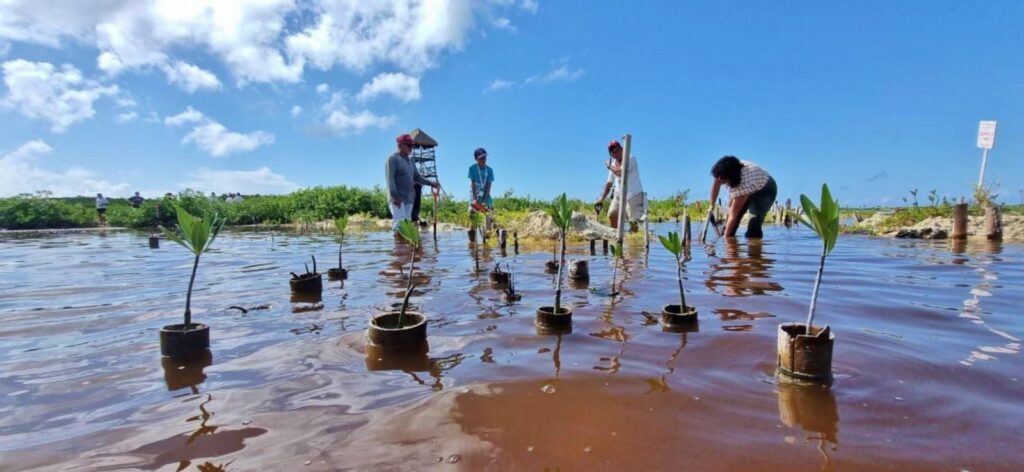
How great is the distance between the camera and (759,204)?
786cm

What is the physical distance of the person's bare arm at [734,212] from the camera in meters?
7.75

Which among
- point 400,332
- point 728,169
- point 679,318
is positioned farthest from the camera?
point 728,169

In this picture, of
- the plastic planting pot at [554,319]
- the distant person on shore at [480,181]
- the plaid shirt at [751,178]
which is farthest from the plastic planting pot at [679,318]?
the distant person on shore at [480,181]

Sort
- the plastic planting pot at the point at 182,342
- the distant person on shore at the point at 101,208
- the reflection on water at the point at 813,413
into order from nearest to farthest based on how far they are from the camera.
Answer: the reflection on water at the point at 813,413
the plastic planting pot at the point at 182,342
the distant person on shore at the point at 101,208

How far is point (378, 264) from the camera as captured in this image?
650 cm

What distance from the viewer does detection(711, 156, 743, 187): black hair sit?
7203 mm

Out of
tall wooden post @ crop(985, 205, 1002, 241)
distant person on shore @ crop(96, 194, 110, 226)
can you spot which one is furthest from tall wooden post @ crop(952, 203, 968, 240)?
distant person on shore @ crop(96, 194, 110, 226)

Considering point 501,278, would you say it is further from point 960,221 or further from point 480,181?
point 960,221

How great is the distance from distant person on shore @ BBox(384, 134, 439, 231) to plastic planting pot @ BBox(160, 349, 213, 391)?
4.99 m

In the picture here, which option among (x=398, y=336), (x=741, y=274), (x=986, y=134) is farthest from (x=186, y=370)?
(x=986, y=134)

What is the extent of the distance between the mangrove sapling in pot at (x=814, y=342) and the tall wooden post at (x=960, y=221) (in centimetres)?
951

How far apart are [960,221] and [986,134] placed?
9.63ft

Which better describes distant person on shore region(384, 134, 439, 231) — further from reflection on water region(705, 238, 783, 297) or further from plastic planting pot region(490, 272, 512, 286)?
reflection on water region(705, 238, 783, 297)

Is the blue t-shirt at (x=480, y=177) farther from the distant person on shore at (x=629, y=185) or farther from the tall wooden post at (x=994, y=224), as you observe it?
the tall wooden post at (x=994, y=224)
